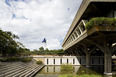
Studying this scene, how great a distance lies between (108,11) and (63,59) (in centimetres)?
2528

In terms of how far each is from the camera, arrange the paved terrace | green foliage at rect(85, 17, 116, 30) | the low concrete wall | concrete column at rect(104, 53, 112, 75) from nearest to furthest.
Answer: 1. green foliage at rect(85, 17, 116, 30)
2. the paved terrace
3. concrete column at rect(104, 53, 112, 75)
4. the low concrete wall

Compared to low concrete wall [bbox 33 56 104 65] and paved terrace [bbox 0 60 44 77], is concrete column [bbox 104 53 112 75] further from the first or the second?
low concrete wall [bbox 33 56 104 65]

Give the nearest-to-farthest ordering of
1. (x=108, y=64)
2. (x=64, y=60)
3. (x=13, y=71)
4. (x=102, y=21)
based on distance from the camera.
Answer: (x=102, y=21) < (x=13, y=71) < (x=108, y=64) < (x=64, y=60)

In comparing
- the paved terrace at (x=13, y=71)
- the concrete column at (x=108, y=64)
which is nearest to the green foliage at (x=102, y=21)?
the concrete column at (x=108, y=64)

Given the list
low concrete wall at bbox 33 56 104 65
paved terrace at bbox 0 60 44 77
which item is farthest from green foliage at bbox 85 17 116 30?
low concrete wall at bbox 33 56 104 65

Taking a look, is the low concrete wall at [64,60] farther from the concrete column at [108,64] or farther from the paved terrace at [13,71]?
the concrete column at [108,64]

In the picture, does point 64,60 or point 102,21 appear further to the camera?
point 64,60

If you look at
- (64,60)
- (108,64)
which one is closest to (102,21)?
(108,64)

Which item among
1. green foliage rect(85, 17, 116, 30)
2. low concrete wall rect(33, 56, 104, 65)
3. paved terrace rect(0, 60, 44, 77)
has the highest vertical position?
green foliage rect(85, 17, 116, 30)

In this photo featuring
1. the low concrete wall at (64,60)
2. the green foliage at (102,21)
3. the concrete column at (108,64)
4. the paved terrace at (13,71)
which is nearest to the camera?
the green foliage at (102,21)

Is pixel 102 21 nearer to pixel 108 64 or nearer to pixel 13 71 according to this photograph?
pixel 108 64

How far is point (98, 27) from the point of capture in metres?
11.7

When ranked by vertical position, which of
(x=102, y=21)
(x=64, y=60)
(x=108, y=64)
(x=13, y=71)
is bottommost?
(x=64, y=60)

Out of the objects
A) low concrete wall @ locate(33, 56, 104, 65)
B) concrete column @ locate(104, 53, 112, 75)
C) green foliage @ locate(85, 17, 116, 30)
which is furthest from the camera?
low concrete wall @ locate(33, 56, 104, 65)
